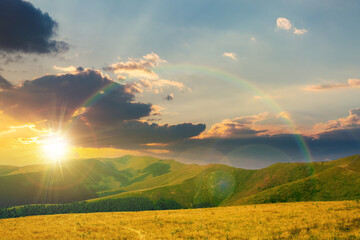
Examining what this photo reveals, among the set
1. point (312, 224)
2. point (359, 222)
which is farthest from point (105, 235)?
point (359, 222)

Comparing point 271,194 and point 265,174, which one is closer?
point 271,194

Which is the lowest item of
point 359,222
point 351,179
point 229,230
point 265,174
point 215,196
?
point 215,196

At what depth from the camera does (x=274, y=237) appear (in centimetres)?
2192

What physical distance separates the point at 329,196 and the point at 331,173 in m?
22.1

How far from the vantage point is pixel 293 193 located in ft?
284

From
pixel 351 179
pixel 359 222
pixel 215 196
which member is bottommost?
pixel 215 196

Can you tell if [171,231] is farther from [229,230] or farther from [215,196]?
[215,196]

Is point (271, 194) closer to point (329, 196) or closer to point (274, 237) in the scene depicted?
point (329, 196)

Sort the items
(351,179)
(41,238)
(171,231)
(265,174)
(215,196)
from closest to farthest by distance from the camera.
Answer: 1. (171,231)
2. (41,238)
3. (351,179)
4. (265,174)
5. (215,196)

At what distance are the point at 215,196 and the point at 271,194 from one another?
111 meters

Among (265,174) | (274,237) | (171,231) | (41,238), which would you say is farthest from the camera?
(265,174)

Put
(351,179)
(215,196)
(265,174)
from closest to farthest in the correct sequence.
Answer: (351,179)
(265,174)
(215,196)

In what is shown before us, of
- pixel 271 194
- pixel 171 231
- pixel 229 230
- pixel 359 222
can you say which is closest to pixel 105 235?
pixel 171 231

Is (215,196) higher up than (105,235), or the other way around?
(105,235)
